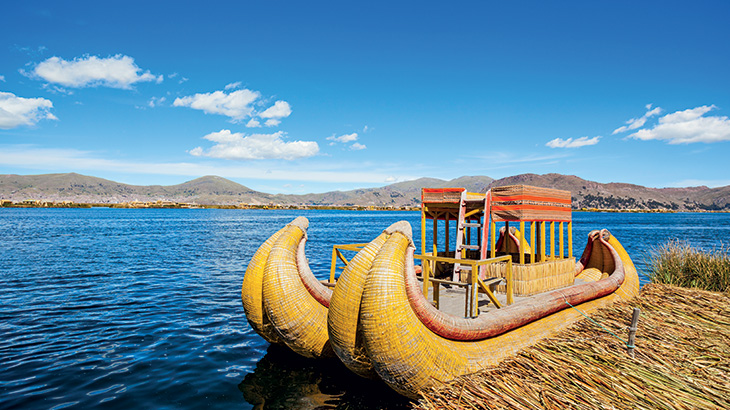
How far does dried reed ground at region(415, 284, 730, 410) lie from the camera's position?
6.24 meters

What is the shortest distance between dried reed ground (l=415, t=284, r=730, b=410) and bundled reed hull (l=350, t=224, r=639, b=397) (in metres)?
0.30

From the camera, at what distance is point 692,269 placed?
1658 centimetres

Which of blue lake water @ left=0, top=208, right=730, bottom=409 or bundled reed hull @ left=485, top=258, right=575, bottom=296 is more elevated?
bundled reed hull @ left=485, top=258, right=575, bottom=296

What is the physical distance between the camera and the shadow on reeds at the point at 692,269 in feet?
51.6

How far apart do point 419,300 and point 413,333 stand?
55cm

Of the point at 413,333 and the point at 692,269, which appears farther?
the point at 692,269

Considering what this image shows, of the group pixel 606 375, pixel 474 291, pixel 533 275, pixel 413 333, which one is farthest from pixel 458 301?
pixel 413 333

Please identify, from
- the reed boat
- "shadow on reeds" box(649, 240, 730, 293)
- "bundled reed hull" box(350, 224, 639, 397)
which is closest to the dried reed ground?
"bundled reed hull" box(350, 224, 639, 397)

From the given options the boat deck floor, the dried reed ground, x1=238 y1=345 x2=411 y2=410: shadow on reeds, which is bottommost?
x1=238 y1=345 x2=411 y2=410: shadow on reeds

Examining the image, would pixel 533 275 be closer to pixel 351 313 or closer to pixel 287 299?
pixel 351 313

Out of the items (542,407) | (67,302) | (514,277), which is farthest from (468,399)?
(67,302)

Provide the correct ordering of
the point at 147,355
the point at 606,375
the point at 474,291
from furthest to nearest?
the point at 147,355 → the point at 474,291 → the point at 606,375

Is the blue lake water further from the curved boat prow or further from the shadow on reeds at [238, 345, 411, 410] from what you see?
the curved boat prow

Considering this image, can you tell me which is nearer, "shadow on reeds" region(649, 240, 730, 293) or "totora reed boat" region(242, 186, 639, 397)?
"totora reed boat" region(242, 186, 639, 397)
